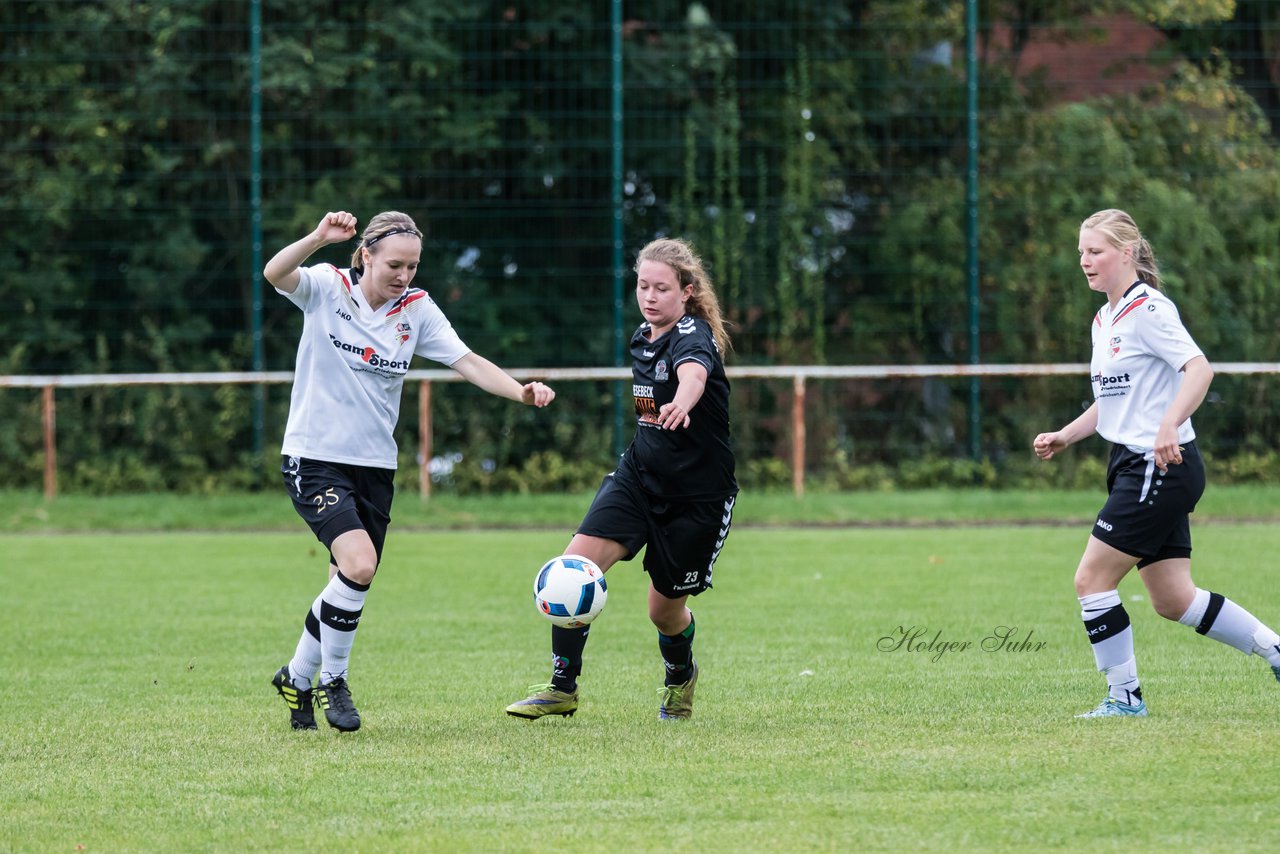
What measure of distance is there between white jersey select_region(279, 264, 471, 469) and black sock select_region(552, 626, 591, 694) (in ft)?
3.06

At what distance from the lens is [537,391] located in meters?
6.00

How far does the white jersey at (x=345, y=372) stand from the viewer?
604cm

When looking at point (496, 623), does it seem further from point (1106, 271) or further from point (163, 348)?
point (163, 348)

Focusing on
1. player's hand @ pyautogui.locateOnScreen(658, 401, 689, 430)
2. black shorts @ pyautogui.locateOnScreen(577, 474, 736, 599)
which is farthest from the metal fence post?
player's hand @ pyautogui.locateOnScreen(658, 401, 689, 430)

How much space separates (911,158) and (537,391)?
1212 centimetres

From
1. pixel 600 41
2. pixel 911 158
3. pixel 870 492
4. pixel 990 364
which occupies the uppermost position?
pixel 600 41

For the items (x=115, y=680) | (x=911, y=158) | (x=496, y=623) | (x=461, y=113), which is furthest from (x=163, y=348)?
(x=115, y=680)

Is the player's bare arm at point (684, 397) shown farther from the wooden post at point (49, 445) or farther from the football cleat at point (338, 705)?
the wooden post at point (49, 445)

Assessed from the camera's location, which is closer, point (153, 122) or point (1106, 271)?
point (1106, 271)

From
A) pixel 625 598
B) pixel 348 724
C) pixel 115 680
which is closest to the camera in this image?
pixel 348 724

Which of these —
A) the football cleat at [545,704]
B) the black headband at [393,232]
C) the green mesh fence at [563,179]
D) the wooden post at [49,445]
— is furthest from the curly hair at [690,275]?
the wooden post at [49,445]

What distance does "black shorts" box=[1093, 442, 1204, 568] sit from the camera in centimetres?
574

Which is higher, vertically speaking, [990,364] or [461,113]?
[461,113]

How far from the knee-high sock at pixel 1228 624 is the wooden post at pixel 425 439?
10310 millimetres
